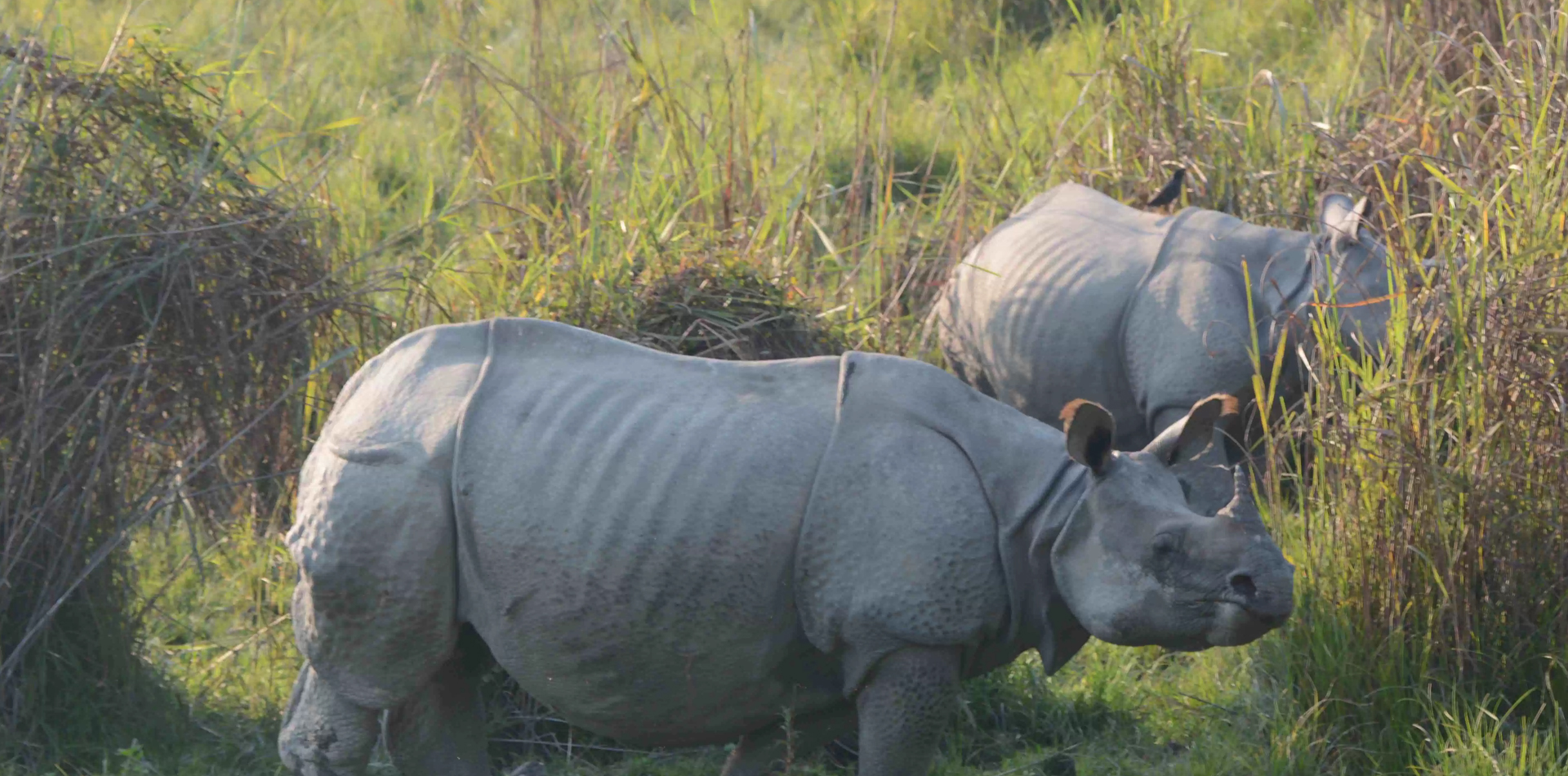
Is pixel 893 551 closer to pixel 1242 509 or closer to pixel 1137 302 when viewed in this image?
pixel 1242 509

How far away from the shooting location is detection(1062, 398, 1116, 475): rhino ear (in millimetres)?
3357

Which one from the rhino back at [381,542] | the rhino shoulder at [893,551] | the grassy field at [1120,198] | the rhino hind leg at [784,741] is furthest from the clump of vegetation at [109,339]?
the rhino shoulder at [893,551]

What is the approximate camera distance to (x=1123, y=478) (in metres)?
3.47

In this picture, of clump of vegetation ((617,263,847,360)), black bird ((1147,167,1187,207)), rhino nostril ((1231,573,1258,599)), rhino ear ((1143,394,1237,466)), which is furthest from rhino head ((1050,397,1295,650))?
black bird ((1147,167,1187,207))

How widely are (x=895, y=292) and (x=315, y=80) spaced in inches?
146

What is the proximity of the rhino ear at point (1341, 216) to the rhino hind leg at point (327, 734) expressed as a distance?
310cm

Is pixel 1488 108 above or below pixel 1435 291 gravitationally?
below

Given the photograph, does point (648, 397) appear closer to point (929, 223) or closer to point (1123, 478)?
point (1123, 478)

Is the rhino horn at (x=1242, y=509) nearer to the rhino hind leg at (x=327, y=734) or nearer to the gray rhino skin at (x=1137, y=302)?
the rhino hind leg at (x=327, y=734)

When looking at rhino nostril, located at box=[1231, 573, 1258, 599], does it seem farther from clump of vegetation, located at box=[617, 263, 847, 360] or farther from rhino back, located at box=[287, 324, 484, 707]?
clump of vegetation, located at box=[617, 263, 847, 360]

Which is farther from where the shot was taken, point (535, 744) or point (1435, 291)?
point (535, 744)

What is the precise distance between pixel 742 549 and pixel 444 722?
2.79ft

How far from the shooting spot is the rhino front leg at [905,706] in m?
3.46

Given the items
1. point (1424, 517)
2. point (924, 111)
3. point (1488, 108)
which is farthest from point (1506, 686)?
point (924, 111)
